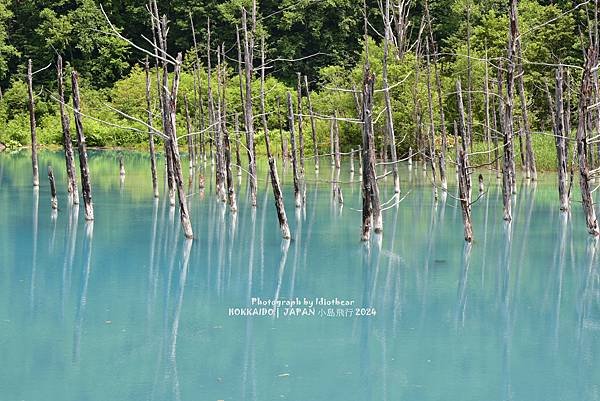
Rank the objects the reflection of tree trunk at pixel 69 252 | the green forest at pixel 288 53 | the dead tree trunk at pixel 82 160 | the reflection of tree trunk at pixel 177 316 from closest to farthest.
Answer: the reflection of tree trunk at pixel 177 316, the reflection of tree trunk at pixel 69 252, the dead tree trunk at pixel 82 160, the green forest at pixel 288 53

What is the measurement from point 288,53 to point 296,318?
49.8 m

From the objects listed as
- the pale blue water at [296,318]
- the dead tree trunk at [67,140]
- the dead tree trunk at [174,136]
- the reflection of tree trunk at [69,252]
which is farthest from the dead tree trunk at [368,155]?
the dead tree trunk at [67,140]

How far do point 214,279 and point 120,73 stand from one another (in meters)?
48.7

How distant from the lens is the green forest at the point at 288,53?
39188 millimetres

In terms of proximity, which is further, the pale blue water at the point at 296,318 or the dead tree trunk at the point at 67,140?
the dead tree trunk at the point at 67,140

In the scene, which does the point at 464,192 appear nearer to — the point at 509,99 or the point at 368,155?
the point at 368,155

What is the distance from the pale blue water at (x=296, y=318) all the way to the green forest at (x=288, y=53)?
17.3 m

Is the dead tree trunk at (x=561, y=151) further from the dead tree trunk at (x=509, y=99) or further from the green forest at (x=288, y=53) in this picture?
the green forest at (x=288, y=53)

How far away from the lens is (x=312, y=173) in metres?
35.1

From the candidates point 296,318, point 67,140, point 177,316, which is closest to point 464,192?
point 296,318

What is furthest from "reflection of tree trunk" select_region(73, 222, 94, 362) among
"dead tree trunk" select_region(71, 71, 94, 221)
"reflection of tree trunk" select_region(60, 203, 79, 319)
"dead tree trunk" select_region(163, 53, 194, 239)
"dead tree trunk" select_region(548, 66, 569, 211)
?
"dead tree trunk" select_region(548, 66, 569, 211)

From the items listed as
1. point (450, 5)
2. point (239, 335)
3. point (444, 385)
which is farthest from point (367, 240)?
point (450, 5)

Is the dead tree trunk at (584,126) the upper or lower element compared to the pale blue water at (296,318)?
Result: upper

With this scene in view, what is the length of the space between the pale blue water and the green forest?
17264 mm
